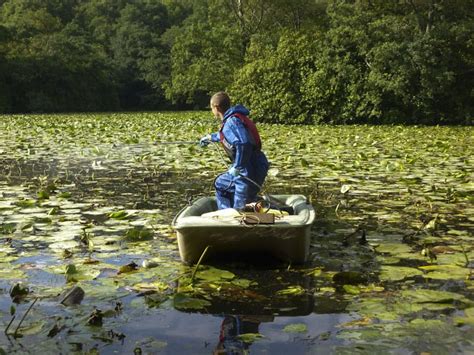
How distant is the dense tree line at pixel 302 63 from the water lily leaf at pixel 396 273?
53.0 ft

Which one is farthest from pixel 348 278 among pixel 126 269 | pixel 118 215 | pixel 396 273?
pixel 118 215

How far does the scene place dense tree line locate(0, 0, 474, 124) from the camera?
64.3ft

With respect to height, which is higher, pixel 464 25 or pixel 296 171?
pixel 464 25

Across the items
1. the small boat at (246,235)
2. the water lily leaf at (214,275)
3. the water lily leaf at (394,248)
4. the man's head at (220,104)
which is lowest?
the water lily leaf at (394,248)

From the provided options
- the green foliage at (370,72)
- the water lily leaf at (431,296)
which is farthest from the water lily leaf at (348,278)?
the green foliage at (370,72)

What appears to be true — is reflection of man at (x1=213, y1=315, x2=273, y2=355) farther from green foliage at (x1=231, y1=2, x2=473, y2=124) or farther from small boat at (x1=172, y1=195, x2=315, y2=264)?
green foliage at (x1=231, y1=2, x2=473, y2=124)

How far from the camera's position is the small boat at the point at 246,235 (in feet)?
12.4

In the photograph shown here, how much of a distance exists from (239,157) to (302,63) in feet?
59.1

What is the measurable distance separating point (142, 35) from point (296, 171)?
4439 centimetres

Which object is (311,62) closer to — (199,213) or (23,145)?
(23,145)

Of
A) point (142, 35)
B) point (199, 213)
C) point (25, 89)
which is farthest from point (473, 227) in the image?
point (142, 35)

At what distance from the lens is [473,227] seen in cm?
501

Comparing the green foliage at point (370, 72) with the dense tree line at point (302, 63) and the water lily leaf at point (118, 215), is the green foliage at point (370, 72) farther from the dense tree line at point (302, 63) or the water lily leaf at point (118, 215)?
the water lily leaf at point (118, 215)

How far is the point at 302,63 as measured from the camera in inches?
864
